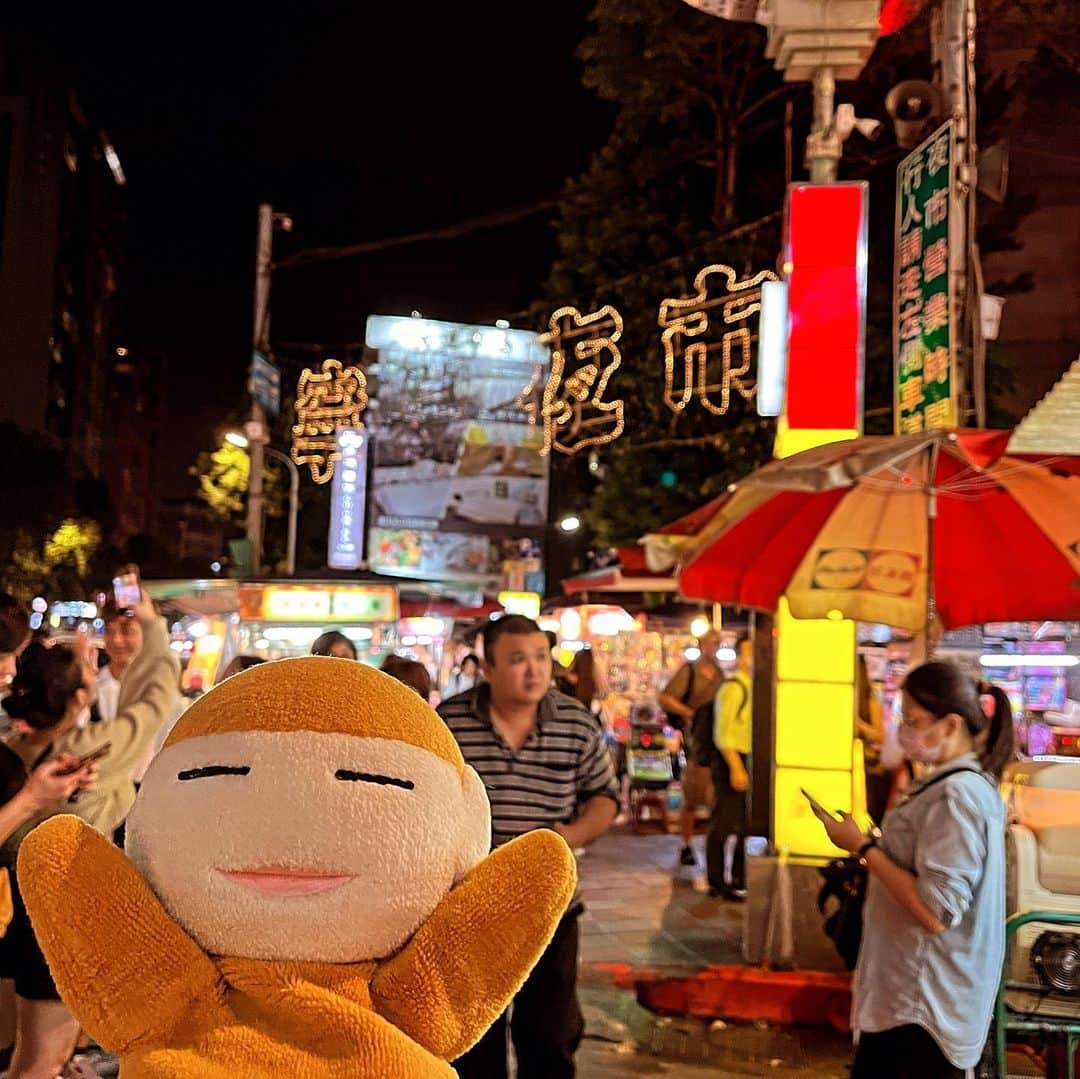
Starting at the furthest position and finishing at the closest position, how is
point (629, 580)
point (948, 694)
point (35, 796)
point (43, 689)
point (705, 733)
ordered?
point (629, 580) → point (705, 733) → point (43, 689) → point (948, 694) → point (35, 796)

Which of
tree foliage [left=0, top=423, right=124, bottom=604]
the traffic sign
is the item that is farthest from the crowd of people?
tree foliage [left=0, top=423, right=124, bottom=604]

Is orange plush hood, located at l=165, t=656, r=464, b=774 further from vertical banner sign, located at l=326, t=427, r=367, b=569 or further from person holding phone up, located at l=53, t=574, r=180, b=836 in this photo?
vertical banner sign, located at l=326, t=427, r=367, b=569

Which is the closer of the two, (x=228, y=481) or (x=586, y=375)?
(x=586, y=375)

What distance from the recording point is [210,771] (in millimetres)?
1339

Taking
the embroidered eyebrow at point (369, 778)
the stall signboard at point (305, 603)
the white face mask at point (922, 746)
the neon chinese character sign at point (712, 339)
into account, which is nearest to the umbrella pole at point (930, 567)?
the white face mask at point (922, 746)

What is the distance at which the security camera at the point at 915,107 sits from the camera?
6238mm

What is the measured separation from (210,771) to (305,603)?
12978mm

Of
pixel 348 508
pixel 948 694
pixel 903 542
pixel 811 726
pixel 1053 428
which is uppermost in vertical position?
pixel 348 508

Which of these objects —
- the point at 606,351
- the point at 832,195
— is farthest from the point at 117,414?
the point at 832,195

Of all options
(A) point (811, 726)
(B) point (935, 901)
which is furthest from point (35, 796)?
Result: (A) point (811, 726)

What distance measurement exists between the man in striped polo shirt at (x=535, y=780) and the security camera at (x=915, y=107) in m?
4.44

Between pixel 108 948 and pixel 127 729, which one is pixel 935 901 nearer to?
pixel 108 948

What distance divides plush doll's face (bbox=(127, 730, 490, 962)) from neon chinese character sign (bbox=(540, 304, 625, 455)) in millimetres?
12336

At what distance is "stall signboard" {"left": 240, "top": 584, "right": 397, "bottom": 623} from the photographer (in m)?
13.9
